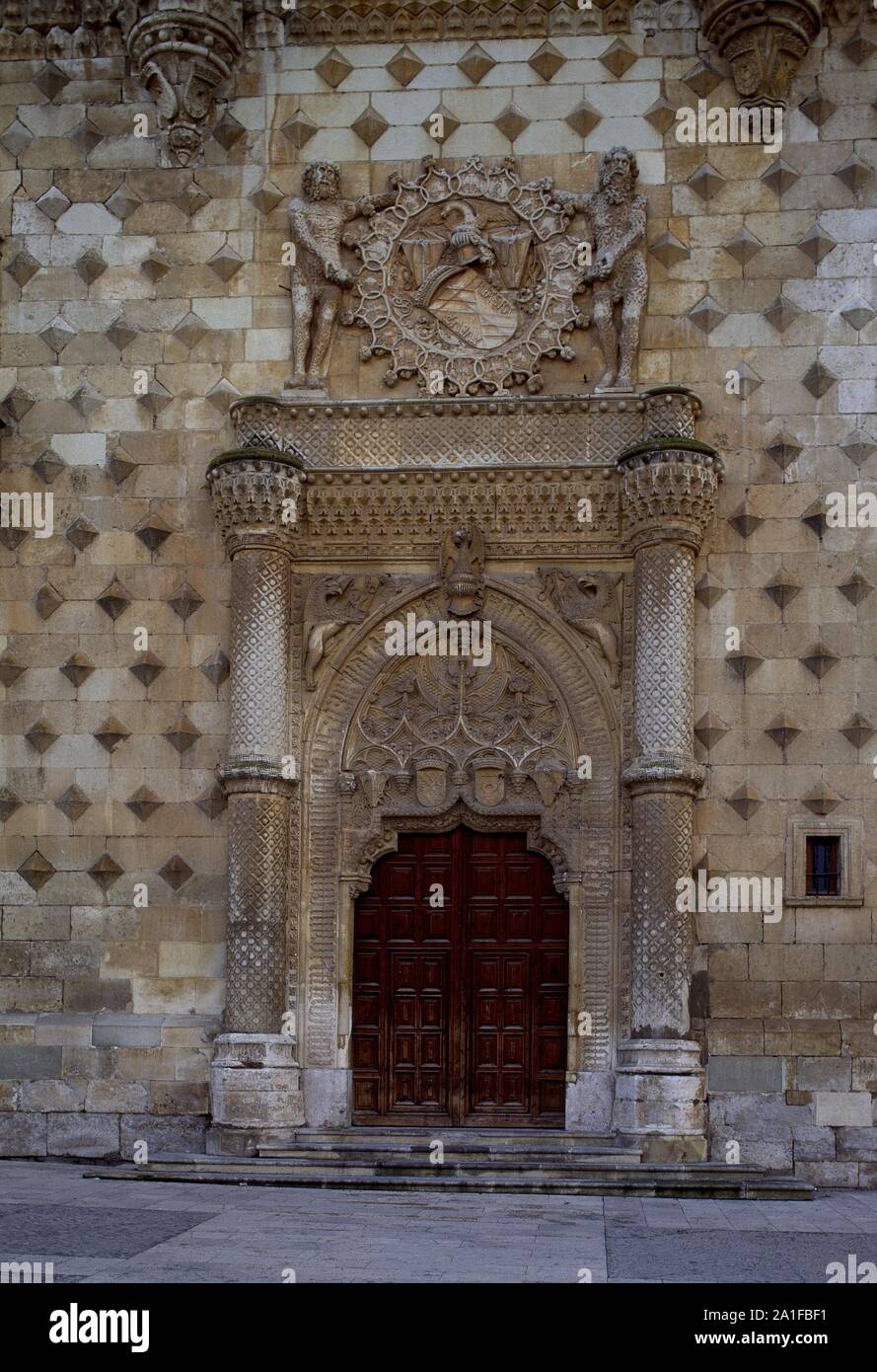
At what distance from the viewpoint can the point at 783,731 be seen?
Answer: 52.0ft

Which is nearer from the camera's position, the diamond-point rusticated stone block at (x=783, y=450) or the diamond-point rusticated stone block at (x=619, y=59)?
the diamond-point rusticated stone block at (x=783, y=450)

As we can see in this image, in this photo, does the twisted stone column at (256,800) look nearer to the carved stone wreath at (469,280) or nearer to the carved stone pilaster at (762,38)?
the carved stone wreath at (469,280)

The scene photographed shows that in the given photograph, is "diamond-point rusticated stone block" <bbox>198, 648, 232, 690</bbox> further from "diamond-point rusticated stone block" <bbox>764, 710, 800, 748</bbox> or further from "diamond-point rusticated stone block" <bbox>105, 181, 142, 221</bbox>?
"diamond-point rusticated stone block" <bbox>764, 710, 800, 748</bbox>

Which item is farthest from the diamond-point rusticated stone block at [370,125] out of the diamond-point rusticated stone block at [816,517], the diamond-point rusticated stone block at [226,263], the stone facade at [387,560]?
the diamond-point rusticated stone block at [816,517]

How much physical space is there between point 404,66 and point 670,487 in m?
5.05

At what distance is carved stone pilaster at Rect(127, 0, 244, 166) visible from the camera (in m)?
16.7

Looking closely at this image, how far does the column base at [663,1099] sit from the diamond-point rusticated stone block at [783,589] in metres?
3.98

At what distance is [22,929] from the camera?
16.3m

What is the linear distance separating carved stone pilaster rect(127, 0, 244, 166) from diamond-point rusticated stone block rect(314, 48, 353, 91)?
79 centimetres

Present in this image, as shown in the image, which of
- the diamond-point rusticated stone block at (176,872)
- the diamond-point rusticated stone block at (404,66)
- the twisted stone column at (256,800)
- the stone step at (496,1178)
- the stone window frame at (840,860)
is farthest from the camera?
the diamond-point rusticated stone block at (404,66)

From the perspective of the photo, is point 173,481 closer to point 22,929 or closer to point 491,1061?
point 22,929

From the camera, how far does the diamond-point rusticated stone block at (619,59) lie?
666 inches

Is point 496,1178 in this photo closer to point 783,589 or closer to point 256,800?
point 256,800

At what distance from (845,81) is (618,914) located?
798cm
